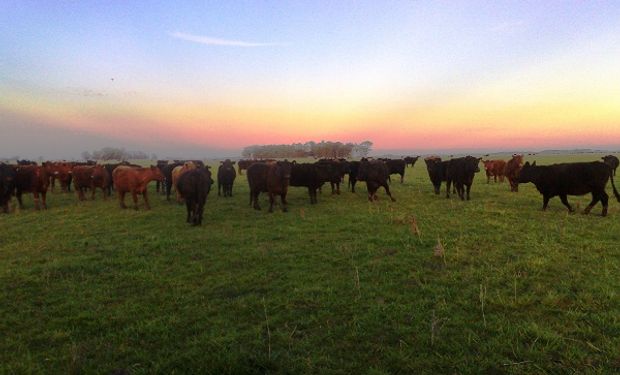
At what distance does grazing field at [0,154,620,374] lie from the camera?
3.36 m

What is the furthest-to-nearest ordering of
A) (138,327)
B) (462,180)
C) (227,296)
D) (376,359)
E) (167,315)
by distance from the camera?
(462,180)
(227,296)
(167,315)
(138,327)
(376,359)

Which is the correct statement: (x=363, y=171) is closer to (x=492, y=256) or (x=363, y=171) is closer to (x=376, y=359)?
(x=492, y=256)

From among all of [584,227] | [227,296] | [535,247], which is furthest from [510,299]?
[584,227]

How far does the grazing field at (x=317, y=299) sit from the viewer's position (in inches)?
132

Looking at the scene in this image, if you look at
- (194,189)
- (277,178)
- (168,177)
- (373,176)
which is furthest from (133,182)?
(373,176)

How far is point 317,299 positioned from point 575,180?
10.1 meters

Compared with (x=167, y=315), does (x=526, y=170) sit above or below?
above

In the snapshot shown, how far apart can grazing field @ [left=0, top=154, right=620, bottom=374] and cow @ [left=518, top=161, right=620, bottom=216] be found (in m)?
1.24

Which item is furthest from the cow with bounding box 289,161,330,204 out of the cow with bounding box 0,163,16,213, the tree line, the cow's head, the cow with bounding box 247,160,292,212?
the tree line

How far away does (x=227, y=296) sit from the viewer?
4.98 meters

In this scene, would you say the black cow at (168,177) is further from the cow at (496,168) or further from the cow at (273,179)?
the cow at (496,168)

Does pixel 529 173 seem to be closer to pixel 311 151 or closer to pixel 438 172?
pixel 438 172

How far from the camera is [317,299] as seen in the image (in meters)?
4.69

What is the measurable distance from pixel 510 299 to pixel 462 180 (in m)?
10.6
